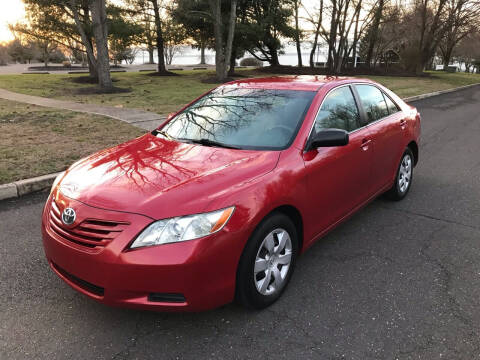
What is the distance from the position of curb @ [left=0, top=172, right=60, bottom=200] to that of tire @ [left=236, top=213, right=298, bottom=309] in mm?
3800

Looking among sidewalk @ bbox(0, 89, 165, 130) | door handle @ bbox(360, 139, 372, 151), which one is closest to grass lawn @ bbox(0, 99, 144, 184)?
sidewalk @ bbox(0, 89, 165, 130)

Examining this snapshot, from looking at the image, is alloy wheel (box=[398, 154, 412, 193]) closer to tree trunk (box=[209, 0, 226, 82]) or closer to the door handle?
the door handle

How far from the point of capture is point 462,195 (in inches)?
211

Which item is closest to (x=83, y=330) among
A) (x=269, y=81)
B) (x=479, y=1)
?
(x=269, y=81)

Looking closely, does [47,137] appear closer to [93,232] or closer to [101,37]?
[93,232]

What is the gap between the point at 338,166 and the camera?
3.54 metres

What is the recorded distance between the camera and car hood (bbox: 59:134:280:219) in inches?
99.5

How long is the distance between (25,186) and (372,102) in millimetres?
4480

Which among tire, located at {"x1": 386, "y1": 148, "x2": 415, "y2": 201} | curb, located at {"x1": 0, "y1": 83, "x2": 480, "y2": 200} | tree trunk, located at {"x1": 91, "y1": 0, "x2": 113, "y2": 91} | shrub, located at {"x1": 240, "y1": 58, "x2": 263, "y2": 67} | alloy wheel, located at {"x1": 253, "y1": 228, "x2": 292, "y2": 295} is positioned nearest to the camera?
alloy wheel, located at {"x1": 253, "y1": 228, "x2": 292, "y2": 295}

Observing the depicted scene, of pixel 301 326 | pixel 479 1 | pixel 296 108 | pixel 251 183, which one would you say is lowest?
pixel 301 326

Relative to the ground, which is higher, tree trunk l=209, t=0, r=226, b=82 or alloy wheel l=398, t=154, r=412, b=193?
tree trunk l=209, t=0, r=226, b=82

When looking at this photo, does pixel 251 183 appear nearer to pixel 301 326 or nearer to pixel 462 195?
pixel 301 326

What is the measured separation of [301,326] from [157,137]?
7.20 feet

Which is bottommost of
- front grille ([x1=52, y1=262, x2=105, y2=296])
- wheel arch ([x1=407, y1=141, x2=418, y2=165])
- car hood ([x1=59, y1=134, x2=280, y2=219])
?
front grille ([x1=52, y1=262, x2=105, y2=296])
